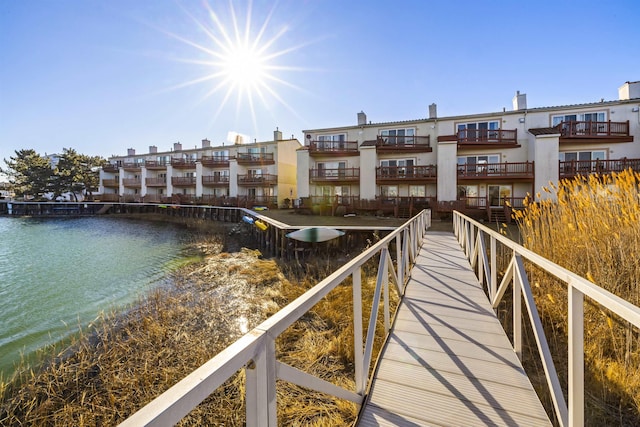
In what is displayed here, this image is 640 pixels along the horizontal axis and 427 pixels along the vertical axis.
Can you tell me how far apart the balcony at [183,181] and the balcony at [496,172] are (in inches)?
1260

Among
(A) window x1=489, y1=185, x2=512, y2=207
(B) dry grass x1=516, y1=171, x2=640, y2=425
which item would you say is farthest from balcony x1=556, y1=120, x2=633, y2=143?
(B) dry grass x1=516, y1=171, x2=640, y2=425

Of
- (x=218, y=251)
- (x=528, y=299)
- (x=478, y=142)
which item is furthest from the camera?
(x=478, y=142)

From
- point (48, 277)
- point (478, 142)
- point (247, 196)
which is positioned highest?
point (478, 142)

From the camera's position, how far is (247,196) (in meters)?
32.4

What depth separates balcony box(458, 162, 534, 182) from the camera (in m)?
20.0

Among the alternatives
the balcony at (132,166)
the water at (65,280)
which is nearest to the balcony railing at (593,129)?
the water at (65,280)

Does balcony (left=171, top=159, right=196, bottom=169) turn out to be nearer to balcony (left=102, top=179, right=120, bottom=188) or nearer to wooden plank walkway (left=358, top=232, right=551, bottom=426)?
balcony (left=102, top=179, right=120, bottom=188)

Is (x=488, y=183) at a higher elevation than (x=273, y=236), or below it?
higher

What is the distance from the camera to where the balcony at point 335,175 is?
25312 millimetres

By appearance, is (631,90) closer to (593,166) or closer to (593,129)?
(593,129)

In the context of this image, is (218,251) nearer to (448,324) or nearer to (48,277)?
(48,277)

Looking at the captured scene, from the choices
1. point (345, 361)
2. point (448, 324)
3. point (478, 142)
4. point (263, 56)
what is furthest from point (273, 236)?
point (478, 142)

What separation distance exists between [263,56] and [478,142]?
17058 mm

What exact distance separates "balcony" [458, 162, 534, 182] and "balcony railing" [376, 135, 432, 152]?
11.8ft
